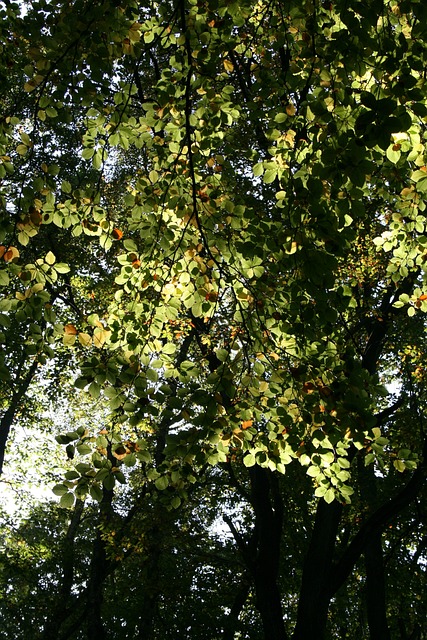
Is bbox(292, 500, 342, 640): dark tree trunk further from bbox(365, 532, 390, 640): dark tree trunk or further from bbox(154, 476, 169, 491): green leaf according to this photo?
bbox(154, 476, 169, 491): green leaf

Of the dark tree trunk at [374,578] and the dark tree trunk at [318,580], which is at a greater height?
the dark tree trunk at [374,578]

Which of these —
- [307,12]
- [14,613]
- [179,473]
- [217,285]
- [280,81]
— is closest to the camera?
[179,473]

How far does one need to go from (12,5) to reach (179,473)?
12.5ft

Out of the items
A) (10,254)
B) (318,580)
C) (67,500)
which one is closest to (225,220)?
(10,254)

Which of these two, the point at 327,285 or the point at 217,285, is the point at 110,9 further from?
the point at 327,285

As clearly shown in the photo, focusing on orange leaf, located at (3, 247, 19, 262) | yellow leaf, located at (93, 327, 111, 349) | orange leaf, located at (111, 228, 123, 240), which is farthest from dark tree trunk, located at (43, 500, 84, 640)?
orange leaf, located at (3, 247, 19, 262)

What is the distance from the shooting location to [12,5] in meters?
4.47

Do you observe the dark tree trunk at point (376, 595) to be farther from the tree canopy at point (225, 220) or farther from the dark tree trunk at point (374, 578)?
the tree canopy at point (225, 220)

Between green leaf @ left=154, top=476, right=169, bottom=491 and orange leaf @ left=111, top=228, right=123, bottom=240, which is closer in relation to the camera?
green leaf @ left=154, top=476, right=169, bottom=491

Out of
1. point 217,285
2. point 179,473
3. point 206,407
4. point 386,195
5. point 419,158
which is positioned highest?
point 386,195

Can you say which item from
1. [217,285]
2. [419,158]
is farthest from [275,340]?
[419,158]

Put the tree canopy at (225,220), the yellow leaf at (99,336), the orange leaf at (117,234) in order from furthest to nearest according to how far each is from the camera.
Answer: the orange leaf at (117,234) < the yellow leaf at (99,336) < the tree canopy at (225,220)

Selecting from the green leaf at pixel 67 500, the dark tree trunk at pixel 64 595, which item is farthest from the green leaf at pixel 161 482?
the dark tree trunk at pixel 64 595

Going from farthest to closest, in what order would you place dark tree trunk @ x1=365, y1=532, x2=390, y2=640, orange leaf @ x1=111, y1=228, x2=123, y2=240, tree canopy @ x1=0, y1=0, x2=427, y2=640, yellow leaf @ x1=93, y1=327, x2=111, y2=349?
dark tree trunk @ x1=365, y1=532, x2=390, y2=640 → orange leaf @ x1=111, y1=228, x2=123, y2=240 → yellow leaf @ x1=93, y1=327, x2=111, y2=349 → tree canopy @ x1=0, y1=0, x2=427, y2=640
